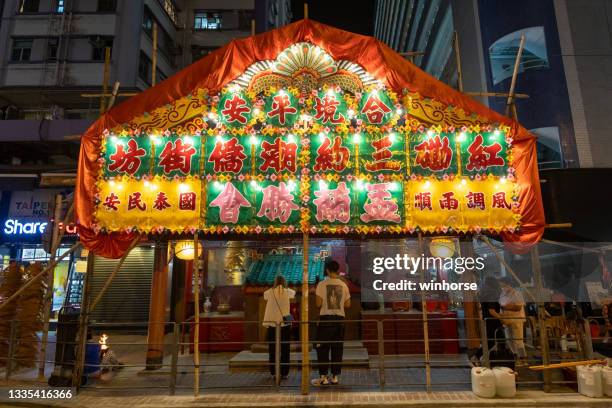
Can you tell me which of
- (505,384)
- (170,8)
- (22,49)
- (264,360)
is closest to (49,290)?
(264,360)

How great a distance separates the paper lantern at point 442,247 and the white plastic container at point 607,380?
314cm

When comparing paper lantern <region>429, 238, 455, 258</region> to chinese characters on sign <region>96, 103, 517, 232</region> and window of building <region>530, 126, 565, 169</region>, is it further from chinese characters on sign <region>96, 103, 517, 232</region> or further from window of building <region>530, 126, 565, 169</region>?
window of building <region>530, 126, 565, 169</region>

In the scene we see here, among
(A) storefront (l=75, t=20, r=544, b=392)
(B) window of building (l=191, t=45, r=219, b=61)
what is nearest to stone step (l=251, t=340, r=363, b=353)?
(A) storefront (l=75, t=20, r=544, b=392)

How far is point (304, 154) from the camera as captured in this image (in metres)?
7.70

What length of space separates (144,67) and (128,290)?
512 inches

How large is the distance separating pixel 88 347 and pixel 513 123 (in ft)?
29.7

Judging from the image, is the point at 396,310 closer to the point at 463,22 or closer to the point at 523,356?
the point at 523,356

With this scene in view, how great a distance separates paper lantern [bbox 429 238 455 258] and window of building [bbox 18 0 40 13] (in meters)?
23.2

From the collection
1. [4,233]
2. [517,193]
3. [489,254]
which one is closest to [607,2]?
[489,254]

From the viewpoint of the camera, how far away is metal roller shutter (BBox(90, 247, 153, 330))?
1508cm

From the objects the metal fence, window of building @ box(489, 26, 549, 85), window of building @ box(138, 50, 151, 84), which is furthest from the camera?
window of building @ box(138, 50, 151, 84)

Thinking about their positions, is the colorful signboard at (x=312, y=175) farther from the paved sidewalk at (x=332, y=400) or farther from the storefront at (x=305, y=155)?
the paved sidewalk at (x=332, y=400)

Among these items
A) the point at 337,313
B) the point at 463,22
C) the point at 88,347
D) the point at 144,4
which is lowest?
the point at 88,347

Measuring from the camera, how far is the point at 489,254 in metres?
11.8
